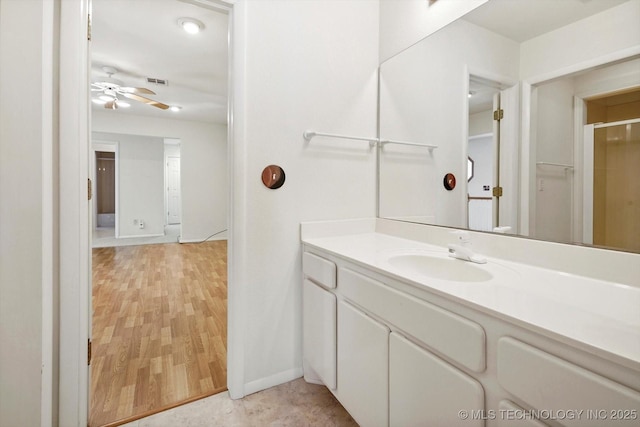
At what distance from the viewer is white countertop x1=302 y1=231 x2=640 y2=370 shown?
52 centimetres

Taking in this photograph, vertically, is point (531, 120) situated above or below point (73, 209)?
above

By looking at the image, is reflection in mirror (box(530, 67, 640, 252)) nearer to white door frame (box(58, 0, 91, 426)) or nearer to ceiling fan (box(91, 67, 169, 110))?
white door frame (box(58, 0, 91, 426))

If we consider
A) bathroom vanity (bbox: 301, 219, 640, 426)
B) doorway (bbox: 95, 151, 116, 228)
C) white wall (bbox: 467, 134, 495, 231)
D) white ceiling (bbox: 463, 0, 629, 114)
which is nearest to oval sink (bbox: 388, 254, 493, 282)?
bathroom vanity (bbox: 301, 219, 640, 426)

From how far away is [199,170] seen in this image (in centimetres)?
599

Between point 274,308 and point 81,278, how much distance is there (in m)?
0.90

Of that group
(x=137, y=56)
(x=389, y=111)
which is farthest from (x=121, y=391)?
(x=137, y=56)

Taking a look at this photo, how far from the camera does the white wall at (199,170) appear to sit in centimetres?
569

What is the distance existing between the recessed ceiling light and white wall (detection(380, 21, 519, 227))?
1.76 meters

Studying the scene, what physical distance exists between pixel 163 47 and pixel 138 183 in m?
4.03

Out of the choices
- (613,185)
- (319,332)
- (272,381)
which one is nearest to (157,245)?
(272,381)

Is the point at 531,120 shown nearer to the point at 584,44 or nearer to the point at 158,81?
the point at 584,44

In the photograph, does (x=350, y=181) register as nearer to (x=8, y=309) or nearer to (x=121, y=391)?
(x=8, y=309)

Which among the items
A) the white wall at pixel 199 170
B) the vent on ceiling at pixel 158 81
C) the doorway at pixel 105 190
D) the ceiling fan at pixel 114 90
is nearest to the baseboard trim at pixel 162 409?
the ceiling fan at pixel 114 90

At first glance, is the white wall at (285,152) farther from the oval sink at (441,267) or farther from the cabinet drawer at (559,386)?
the cabinet drawer at (559,386)
